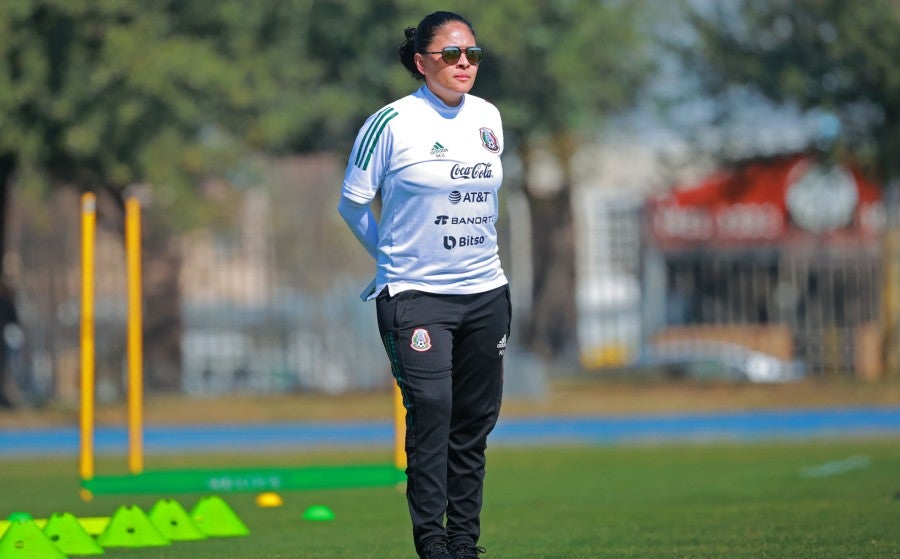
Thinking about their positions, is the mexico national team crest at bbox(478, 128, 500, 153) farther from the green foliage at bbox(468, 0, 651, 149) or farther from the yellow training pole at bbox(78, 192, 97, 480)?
the green foliage at bbox(468, 0, 651, 149)

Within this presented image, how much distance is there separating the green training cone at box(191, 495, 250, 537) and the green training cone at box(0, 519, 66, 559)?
1564mm

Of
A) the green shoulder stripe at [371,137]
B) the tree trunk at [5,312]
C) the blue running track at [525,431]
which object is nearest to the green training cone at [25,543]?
the green shoulder stripe at [371,137]

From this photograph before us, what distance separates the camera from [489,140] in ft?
19.2

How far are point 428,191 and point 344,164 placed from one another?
2036cm

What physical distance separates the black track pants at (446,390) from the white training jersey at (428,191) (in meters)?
0.08

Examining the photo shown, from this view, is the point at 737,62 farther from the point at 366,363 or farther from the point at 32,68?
the point at 32,68

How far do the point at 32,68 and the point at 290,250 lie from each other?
21.4ft

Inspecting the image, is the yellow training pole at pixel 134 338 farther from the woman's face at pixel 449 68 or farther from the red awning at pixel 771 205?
the red awning at pixel 771 205

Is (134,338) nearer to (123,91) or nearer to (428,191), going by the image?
(428,191)

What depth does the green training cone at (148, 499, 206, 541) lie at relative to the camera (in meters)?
7.91

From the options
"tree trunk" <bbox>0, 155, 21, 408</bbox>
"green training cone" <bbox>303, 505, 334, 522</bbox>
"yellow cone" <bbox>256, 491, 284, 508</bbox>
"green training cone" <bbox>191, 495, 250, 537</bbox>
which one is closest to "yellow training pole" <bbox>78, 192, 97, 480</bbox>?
"yellow cone" <bbox>256, 491, 284, 508</bbox>

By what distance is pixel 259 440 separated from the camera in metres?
22.5

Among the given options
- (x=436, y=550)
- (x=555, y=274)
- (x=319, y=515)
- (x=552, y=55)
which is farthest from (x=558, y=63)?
(x=436, y=550)

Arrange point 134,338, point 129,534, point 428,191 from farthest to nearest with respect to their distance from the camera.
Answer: point 134,338 → point 129,534 → point 428,191
